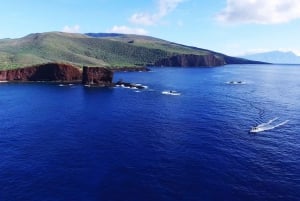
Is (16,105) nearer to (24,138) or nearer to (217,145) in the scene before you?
(24,138)

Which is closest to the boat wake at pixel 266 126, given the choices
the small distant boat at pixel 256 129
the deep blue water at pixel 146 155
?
the small distant boat at pixel 256 129

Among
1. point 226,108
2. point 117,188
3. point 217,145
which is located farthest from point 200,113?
point 117,188

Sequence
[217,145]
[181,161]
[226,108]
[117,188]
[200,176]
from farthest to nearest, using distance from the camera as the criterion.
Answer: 1. [226,108]
2. [217,145]
3. [181,161]
4. [200,176]
5. [117,188]

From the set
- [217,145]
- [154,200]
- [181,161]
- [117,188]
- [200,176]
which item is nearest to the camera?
[154,200]

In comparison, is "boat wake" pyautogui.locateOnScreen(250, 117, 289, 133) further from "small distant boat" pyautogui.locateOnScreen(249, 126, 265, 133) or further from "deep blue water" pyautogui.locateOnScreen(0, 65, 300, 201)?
"deep blue water" pyautogui.locateOnScreen(0, 65, 300, 201)

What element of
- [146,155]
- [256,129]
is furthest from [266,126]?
[146,155]

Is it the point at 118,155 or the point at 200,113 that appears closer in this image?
the point at 118,155

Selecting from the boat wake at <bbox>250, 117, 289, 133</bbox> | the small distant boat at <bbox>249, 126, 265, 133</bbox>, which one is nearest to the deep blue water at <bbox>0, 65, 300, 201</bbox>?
the small distant boat at <bbox>249, 126, 265, 133</bbox>

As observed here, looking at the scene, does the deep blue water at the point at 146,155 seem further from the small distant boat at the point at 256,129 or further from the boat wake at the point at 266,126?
the boat wake at the point at 266,126

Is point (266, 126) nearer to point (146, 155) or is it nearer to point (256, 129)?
point (256, 129)
